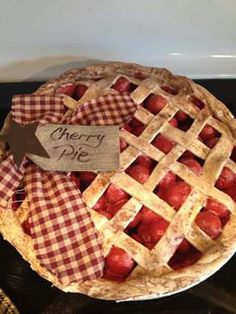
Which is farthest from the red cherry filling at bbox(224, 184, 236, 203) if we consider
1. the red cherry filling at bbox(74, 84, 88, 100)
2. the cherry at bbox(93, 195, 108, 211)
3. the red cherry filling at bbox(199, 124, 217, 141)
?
the red cherry filling at bbox(74, 84, 88, 100)

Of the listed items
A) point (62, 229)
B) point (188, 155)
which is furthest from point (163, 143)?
point (62, 229)

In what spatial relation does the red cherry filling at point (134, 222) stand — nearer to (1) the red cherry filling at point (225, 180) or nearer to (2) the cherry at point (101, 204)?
(2) the cherry at point (101, 204)

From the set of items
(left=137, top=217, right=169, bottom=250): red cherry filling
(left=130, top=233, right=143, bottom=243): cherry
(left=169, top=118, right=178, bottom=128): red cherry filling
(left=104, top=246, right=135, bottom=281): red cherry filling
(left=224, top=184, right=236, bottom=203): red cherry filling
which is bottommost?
(left=104, top=246, right=135, bottom=281): red cherry filling

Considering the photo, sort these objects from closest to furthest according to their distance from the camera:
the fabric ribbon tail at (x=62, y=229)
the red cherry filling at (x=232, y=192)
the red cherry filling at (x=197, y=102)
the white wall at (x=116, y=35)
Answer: the fabric ribbon tail at (x=62, y=229) → the red cherry filling at (x=232, y=192) → the red cherry filling at (x=197, y=102) → the white wall at (x=116, y=35)

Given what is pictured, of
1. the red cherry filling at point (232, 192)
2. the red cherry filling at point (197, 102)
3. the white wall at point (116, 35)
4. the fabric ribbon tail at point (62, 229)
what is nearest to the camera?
the fabric ribbon tail at point (62, 229)

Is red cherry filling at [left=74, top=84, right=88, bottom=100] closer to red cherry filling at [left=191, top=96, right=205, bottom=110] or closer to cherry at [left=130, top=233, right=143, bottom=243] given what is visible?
red cherry filling at [left=191, top=96, right=205, bottom=110]

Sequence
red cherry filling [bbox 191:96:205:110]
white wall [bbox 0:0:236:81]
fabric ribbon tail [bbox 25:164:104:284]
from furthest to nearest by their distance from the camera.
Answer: white wall [bbox 0:0:236:81] < red cherry filling [bbox 191:96:205:110] < fabric ribbon tail [bbox 25:164:104:284]

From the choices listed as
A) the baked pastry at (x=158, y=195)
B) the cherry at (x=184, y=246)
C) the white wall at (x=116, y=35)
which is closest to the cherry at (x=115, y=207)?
the baked pastry at (x=158, y=195)

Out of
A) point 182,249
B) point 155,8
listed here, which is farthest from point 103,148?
point 155,8
